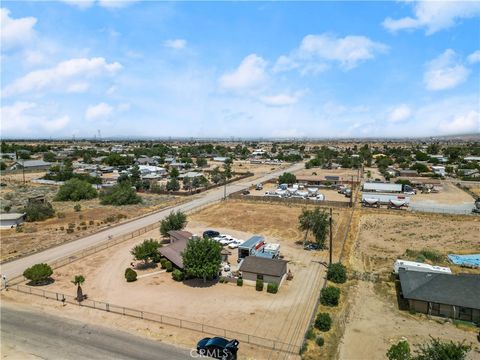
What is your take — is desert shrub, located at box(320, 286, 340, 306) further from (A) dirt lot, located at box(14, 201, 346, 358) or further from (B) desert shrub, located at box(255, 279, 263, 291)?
(B) desert shrub, located at box(255, 279, 263, 291)

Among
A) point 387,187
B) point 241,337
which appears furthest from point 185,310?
point 387,187

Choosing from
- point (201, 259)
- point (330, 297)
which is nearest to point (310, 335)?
point (330, 297)

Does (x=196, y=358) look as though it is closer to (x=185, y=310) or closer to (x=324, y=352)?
(x=185, y=310)

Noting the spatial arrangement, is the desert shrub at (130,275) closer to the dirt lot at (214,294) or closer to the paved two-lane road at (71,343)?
the dirt lot at (214,294)

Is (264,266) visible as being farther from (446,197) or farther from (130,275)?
(446,197)

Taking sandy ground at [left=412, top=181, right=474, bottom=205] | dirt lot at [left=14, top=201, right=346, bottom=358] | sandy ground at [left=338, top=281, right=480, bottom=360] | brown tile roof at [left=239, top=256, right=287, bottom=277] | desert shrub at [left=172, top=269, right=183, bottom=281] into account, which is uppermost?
brown tile roof at [left=239, top=256, right=287, bottom=277]

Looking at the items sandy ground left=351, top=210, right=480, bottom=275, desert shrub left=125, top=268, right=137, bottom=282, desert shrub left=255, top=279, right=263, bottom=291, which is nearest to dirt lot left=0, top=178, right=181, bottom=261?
desert shrub left=125, top=268, right=137, bottom=282
